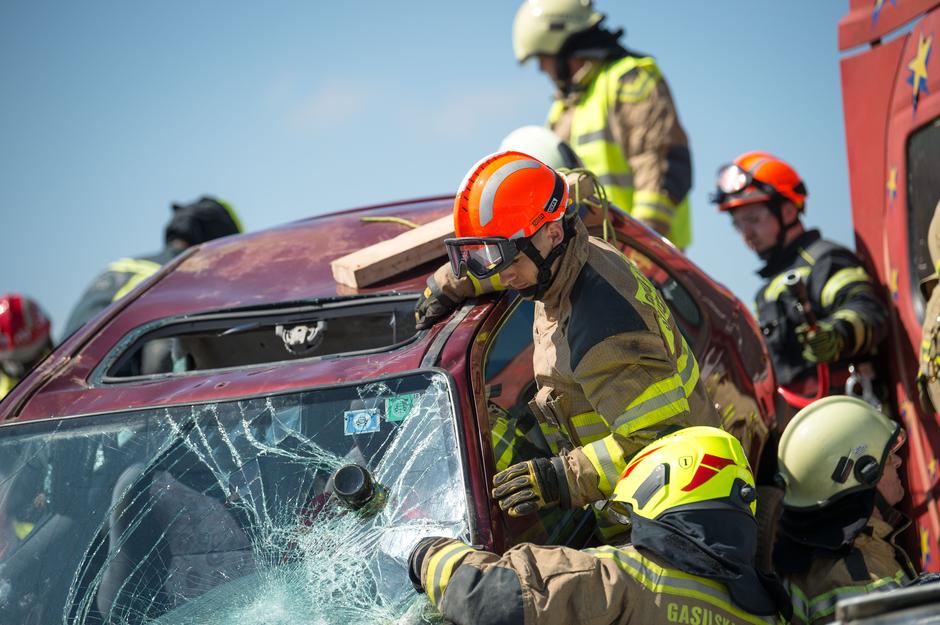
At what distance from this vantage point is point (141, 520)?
2934mm

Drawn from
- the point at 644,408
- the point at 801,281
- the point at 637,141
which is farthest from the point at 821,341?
the point at 644,408

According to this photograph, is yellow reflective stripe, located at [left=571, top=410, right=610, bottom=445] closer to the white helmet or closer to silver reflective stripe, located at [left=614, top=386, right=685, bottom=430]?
silver reflective stripe, located at [left=614, top=386, right=685, bottom=430]

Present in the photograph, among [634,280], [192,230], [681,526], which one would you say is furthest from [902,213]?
[192,230]

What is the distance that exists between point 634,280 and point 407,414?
85 centimetres

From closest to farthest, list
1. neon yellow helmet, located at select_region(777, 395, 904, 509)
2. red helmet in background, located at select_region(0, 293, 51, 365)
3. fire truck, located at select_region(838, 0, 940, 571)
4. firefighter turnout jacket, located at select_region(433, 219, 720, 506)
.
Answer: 1. firefighter turnout jacket, located at select_region(433, 219, 720, 506)
2. neon yellow helmet, located at select_region(777, 395, 904, 509)
3. fire truck, located at select_region(838, 0, 940, 571)
4. red helmet in background, located at select_region(0, 293, 51, 365)

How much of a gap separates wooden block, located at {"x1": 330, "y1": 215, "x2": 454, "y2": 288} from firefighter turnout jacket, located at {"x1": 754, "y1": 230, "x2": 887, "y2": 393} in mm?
2450

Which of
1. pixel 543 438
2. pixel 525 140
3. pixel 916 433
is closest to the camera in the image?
pixel 543 438

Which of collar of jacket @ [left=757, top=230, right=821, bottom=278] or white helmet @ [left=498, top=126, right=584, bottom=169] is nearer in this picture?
white helmet @ [left=498, top=126, right=584, bottom=169]

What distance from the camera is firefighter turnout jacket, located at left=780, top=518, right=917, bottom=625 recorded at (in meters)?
3.26

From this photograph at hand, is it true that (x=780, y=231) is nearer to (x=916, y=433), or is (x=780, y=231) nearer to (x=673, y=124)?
(x=673, y=124)

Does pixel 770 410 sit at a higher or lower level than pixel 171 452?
lower

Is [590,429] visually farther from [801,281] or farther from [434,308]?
[801,281]

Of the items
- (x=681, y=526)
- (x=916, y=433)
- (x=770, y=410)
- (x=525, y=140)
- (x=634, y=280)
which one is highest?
(x=525, y=140)

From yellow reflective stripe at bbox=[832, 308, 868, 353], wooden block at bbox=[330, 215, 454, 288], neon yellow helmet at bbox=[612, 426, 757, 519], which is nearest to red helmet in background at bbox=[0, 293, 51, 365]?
wooden block at bbox=[330, 215, 454, 288]
